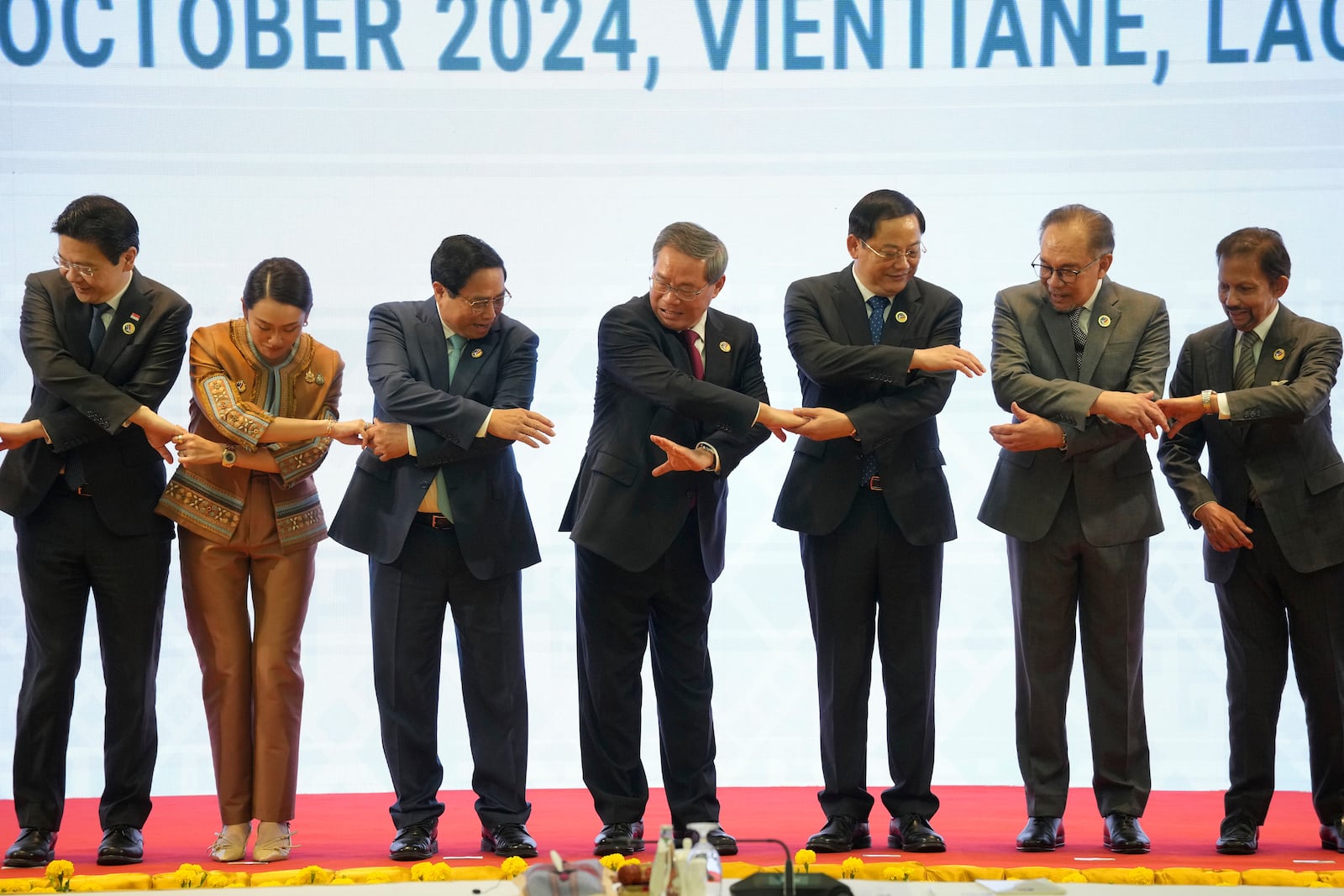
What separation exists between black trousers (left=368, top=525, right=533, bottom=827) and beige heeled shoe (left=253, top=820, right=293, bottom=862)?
289mm

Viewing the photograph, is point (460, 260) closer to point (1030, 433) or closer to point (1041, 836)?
point (1030, 433)

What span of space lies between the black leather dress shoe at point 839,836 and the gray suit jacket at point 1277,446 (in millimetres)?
1199

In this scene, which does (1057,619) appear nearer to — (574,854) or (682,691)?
(682,691)

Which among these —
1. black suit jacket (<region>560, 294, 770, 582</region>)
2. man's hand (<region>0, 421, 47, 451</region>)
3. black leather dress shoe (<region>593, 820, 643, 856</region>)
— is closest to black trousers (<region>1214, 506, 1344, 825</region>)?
black suit jacket (<region>560, 294, 770, 582</region>)

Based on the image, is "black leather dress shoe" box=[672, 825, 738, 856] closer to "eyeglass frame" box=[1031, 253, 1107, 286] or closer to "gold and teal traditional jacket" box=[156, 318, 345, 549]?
"gold and teal traditional jacket" box=[156, 318, 345, 549]

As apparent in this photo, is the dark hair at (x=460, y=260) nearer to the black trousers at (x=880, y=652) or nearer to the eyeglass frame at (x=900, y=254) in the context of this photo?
the eyeglass frame at (x=900, y=254)

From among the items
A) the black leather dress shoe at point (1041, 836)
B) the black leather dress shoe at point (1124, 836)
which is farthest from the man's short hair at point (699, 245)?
the black leather dress shoe at point (1124, 836)

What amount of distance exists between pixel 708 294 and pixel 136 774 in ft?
6.50

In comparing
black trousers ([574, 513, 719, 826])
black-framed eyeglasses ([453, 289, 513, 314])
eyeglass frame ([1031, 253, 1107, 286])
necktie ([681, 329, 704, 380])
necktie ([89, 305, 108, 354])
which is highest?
eyeglass frame ([1031, 253, 1107, 286])

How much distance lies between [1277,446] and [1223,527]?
0.28m

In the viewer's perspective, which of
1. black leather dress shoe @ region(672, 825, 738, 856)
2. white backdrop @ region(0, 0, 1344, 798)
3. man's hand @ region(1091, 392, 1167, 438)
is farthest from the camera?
white backdrop @ region(0, 0, 1344, 798)

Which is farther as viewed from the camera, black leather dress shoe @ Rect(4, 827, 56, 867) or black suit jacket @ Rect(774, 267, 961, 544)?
black suit jacket @ Rect(774, 267, 961, 544)

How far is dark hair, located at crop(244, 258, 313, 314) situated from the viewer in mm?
3711

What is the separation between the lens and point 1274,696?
3.89m
